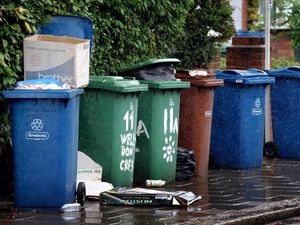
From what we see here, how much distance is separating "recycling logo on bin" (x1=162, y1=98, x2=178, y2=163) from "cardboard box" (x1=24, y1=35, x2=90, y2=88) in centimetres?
139

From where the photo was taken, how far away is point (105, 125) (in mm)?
10211

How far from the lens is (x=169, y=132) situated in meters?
11.2

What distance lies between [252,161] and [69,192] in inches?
156

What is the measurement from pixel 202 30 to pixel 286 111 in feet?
10.1

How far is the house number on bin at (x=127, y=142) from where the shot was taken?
10.3m

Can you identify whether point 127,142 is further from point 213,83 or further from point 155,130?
point 213,83

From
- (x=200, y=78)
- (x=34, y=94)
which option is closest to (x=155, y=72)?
(x=200, y=78)

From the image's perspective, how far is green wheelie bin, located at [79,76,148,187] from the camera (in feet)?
33.4

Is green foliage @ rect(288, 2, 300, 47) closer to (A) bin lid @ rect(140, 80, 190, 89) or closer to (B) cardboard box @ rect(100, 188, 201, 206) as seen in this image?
(A) bin lid @ rect(140, 80, 190, 89)

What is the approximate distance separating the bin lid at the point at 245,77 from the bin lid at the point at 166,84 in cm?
146

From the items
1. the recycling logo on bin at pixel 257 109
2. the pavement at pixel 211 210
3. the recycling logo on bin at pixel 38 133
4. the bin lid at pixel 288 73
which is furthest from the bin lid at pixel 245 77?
the recycling logo on bin at pixel 38 133

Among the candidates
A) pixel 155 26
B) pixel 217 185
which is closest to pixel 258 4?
pixel 155 26

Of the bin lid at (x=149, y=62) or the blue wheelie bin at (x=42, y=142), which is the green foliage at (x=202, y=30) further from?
the blue wheelie bin at (x=42, y=142)

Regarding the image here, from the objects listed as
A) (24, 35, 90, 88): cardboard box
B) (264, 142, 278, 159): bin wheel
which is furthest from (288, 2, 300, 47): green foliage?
(24, 35, 90, 88): cardboard box
